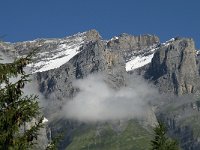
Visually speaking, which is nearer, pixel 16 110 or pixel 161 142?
pixel 16 110

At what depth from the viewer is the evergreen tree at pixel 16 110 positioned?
1039 inches

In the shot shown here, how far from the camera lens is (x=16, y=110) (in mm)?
26656

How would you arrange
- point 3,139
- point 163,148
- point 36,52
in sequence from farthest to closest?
1. point 163,148
2. point 36,52
3. point 3,139

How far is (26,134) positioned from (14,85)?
2.25 meters

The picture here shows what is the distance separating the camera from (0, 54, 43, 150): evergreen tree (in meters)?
26.4

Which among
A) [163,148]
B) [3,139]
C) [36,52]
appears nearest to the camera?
[3,139]

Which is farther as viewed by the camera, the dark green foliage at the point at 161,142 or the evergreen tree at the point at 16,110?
the dark green foliage at the point at 161,142

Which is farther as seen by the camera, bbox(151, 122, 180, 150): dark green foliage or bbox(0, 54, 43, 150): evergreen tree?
bbox(151, 122, 180, 150): dark green foliage

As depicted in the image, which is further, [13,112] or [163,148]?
[163,148]

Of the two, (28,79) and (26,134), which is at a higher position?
(28,79)

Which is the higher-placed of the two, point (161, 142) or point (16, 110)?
point (16, 110)

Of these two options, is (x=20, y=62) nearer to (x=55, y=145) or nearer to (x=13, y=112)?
(x=13, y=112)

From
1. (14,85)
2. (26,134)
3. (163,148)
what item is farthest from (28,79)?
(163,148)

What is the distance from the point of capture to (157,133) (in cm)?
7619
